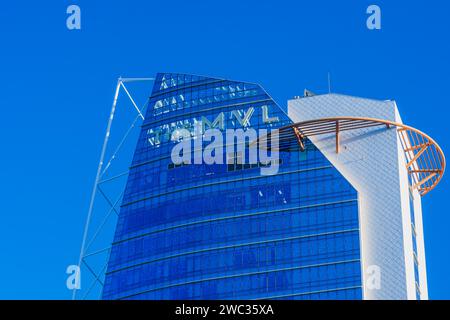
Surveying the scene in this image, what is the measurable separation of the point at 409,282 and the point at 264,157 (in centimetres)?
2413

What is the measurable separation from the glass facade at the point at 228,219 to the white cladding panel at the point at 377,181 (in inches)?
54.7

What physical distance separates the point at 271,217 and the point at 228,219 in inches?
220

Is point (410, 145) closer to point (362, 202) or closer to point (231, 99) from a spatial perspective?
point (362, 202)

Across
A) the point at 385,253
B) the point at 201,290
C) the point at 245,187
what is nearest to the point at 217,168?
the point at 245,187

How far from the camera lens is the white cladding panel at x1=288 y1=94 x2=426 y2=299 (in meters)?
138

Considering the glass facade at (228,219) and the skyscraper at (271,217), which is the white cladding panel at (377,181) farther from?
the glass facade at (228,219)

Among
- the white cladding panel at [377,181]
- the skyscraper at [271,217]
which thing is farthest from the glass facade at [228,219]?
the white cladding panel at [377,181]

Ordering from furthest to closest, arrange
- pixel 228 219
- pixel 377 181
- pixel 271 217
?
pixel 228 219 → pixel 271 217 → pixel 377 181

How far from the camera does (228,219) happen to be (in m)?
149

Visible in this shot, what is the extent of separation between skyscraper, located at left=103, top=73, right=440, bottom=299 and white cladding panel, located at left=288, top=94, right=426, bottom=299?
0.12m

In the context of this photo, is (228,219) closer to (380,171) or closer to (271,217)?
(271,217)

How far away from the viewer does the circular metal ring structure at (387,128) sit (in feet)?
474

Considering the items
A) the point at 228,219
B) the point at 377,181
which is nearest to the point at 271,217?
the point at 228,219

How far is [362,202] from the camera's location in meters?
143
